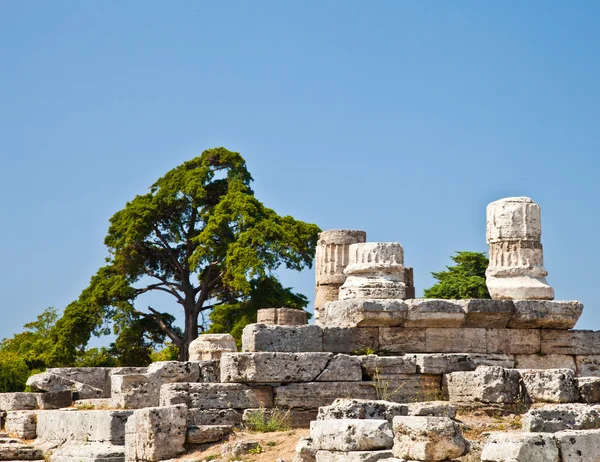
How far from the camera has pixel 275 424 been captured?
569 inches

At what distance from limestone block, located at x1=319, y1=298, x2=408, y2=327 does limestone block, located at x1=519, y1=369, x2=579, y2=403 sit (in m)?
2.72

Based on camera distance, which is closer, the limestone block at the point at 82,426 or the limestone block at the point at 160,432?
the limestone block at the point at 160,432

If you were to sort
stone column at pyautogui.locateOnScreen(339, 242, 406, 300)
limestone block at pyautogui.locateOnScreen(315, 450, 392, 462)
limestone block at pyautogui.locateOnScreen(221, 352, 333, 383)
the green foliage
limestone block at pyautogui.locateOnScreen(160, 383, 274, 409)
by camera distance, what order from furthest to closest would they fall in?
stone column at pyautogui.locateOnScreen(339, 242, 406, 300) < limestone block at pyautogui.locateOnScreen(221, 352, 333, 383) < limestone block at pyautogui.locateOnScreen(160, 383, 274, 409) < the green foliage < limestone block at pyautogui.locateOnScreen(315, 450, 392, 462)

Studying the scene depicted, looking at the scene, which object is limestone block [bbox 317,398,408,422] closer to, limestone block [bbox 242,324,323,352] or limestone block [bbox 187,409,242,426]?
limestone block [bbox 187,409,242,426]

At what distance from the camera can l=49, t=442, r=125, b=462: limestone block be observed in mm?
14781

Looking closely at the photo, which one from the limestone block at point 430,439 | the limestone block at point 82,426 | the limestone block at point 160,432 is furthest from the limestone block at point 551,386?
the limestone block at point 82,426

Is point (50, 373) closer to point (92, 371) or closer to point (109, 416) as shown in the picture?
point (92, 371)

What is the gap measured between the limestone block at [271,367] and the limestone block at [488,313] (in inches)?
115

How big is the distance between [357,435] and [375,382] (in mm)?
4025

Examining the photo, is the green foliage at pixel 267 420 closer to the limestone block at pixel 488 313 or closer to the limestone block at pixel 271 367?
the limestone block at pixel 271 367

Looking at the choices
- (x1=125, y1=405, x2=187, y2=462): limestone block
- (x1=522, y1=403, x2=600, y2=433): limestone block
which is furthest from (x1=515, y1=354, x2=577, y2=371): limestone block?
(x1=125, y1=405, x2=187, y2=462): limestone block

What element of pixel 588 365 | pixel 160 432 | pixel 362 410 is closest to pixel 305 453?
pixel 362 410

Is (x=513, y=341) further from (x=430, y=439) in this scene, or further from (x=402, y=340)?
(x=430, y=439)

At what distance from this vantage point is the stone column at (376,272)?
1834cm
